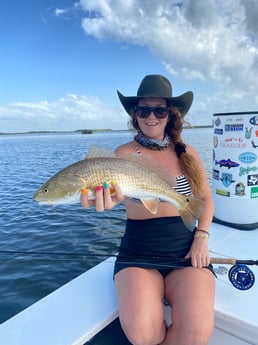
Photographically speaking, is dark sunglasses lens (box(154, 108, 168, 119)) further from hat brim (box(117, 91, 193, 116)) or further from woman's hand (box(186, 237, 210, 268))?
woman's hand (box(186, 237, 210, 268))

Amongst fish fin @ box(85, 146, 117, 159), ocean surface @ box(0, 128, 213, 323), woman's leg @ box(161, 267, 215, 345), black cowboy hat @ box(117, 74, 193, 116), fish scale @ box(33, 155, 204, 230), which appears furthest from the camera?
ocean surface @ box(0, 128, 213, 323)

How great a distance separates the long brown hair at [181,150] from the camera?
2.92 meters

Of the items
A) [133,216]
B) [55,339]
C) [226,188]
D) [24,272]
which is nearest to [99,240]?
[24,272]

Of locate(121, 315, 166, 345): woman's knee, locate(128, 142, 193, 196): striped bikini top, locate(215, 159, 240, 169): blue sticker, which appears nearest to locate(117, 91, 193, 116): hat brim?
locate(128, 142, 193, 196): striped bikini top

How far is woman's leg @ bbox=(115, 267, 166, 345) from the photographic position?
209 centimetres

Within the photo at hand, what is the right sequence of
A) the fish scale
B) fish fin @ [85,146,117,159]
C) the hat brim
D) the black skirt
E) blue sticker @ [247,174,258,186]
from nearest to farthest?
the fish scale < fish fin @ [85,146,117,159] < the black skirt < the hat brim < blue sticker @ [247,174,258,186]

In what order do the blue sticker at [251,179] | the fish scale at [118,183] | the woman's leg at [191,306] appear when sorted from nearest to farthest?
the woman's leg at [191,306] → the fish scale at [118,183] → the blue sticker at [251,179]

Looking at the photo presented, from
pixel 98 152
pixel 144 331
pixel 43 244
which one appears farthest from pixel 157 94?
pixel 43 244

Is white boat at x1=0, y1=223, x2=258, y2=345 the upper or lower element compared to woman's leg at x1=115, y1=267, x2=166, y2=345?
lower

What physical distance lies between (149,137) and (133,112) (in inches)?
12.8

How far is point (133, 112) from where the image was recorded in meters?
3.06

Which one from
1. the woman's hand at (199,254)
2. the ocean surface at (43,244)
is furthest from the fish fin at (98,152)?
the woman's hand at (199,254)

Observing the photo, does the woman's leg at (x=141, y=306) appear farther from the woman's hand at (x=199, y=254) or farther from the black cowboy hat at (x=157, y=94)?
the black cowboy hat at (x=157, y=94)

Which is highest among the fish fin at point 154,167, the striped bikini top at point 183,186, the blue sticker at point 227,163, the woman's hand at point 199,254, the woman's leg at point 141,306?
the fish fin at point 154,167
